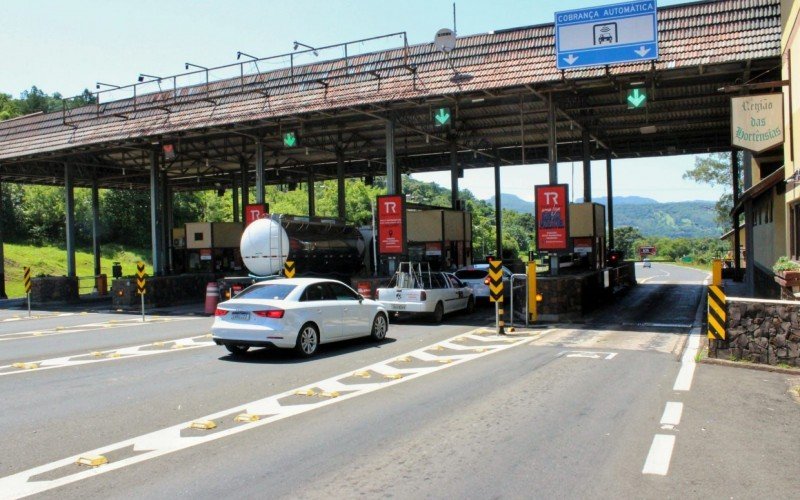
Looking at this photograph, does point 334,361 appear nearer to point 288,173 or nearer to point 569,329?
point 569,329

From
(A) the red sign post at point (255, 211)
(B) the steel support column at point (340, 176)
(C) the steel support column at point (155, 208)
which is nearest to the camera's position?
(A) the red sign post at point (255, 211)

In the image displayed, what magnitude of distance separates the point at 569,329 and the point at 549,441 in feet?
36.1

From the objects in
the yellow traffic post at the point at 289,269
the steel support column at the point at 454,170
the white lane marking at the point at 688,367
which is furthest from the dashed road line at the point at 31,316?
the white lane marking at the point at 688,367

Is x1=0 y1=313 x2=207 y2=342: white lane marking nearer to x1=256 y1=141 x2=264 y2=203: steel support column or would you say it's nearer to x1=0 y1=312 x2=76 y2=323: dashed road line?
x1=0 y1=312 x2=76 y2=323: dashed road line

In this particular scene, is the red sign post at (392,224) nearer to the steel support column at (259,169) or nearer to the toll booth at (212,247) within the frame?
the steel support column at (259,169)

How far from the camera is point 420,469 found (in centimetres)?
601

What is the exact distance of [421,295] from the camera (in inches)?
744

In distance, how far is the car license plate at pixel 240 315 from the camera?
12.3 meters

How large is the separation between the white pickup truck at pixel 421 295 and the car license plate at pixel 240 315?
7.15 metres

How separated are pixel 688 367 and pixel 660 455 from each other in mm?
5506

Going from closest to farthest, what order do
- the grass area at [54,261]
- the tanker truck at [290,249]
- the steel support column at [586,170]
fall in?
the tanker truck at [290,249]
the steel support column at [586,170]
the grass area at [54,261]

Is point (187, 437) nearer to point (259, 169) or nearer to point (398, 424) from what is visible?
point (398, 424)

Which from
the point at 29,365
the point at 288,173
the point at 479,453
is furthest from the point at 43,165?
the point at 479,453

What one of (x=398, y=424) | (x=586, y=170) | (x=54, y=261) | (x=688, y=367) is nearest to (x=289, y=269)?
(x=688, y=367)
